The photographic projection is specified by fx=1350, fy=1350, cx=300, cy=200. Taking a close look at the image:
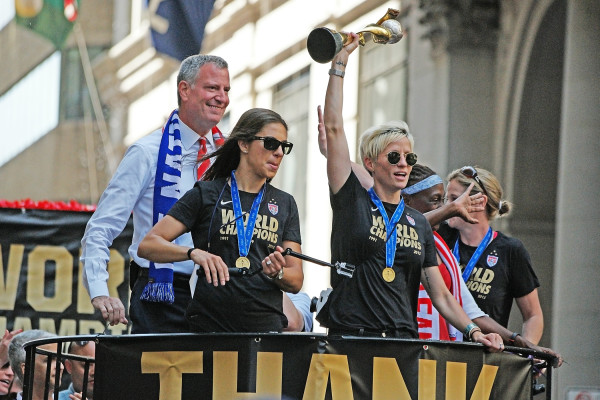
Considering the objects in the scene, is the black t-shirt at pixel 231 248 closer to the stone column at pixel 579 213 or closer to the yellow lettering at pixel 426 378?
the yellow lettering at pixel 426 378

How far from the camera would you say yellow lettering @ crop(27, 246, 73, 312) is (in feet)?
33.4

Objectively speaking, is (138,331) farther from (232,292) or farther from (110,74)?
(110,74)

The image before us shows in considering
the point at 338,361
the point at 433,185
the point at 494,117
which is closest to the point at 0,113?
the point at 494,117

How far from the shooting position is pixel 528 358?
659cm

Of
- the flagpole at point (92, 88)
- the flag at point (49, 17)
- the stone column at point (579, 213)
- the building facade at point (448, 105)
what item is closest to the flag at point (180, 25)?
the flag at point (49, 17)

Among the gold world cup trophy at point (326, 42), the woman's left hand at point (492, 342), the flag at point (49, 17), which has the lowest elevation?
the woman's left hand at point (492, 342)

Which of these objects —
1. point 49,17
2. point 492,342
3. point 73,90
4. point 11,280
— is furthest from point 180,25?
point 492,342

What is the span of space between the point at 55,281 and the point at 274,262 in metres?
4.75

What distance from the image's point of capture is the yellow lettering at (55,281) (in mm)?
10180

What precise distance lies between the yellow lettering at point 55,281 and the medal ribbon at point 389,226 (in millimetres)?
4248

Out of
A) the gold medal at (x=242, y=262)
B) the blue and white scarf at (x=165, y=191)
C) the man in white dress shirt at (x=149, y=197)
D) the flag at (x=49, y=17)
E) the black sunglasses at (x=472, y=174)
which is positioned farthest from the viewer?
the flag at (x=49, y=17)

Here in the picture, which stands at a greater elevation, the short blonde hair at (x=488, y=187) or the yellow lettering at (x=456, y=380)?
the short blonde hair at (x=488, y=187)

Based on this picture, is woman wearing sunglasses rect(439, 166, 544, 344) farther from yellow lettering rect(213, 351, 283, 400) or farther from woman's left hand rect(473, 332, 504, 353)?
yellow lettering rect(213, 351, 283, 400)

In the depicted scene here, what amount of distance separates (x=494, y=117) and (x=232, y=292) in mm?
12213
